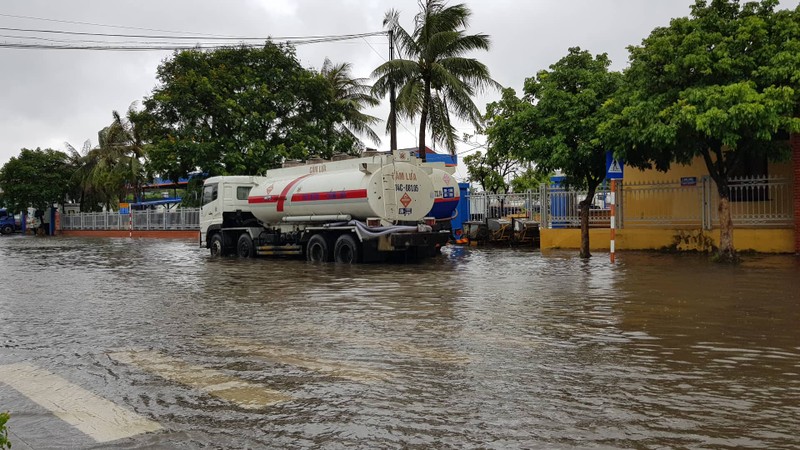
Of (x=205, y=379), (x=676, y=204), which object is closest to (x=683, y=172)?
→ (x=676, y=204)

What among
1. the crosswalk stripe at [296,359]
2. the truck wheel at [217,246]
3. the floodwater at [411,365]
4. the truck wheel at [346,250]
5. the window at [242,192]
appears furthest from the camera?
the truck wheel at [217,246]

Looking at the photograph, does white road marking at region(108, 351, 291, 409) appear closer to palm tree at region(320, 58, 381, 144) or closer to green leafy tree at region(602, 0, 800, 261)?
green leafy tree at region(602, 0, 800, 261)

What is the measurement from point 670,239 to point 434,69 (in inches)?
457

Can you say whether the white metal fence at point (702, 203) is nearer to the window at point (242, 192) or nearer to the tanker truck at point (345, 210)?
the tanker truck at point (345, 210)

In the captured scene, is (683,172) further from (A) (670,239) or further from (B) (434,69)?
(B) (434,69)

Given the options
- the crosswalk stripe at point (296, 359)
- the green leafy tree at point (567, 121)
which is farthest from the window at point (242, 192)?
the crosswalk stripe at point (296, 359)

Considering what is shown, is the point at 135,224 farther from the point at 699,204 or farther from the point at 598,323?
the point at 598,323

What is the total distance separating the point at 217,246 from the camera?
83.3ft

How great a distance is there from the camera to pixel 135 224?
5594cm

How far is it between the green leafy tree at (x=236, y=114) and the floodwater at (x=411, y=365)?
21.7 meters

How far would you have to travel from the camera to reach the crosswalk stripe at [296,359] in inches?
250

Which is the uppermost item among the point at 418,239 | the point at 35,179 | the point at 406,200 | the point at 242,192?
the point at 35,179

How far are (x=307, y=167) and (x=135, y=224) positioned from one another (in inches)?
1496

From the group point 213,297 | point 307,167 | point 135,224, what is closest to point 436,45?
point 307,167
